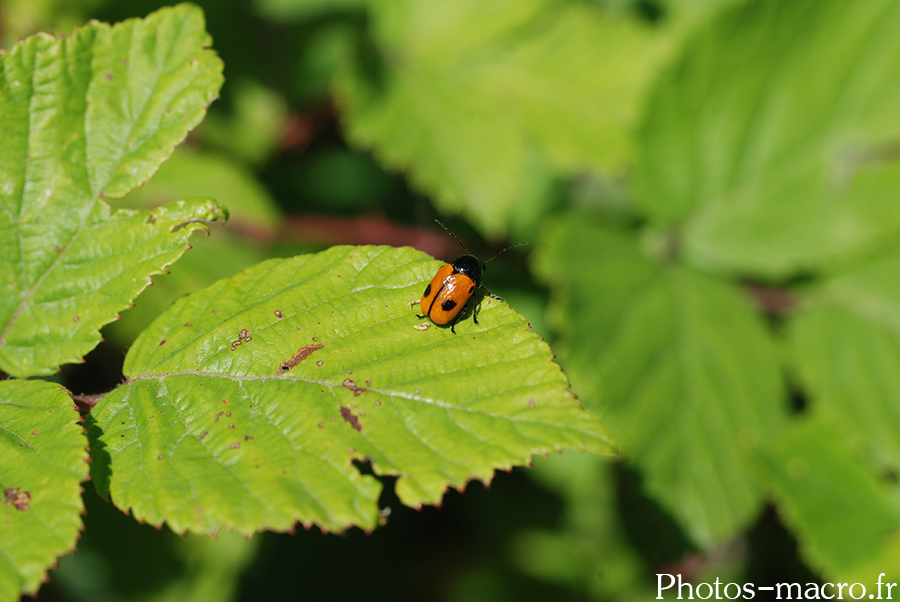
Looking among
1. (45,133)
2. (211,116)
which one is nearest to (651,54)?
(211,116)

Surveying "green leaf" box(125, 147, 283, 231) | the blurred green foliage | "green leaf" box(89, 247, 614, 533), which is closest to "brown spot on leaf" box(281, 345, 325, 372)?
"green leaf" box(89, 247, 614, 533)

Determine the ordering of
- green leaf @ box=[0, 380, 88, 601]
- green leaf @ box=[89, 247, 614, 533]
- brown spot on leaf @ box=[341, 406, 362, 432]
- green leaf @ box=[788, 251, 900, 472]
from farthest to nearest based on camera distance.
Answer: green leaf @ box=[788, 251, 900, 472] < brown spot on leaf @ box=[341, 406, 362, 432] < green leaf @ box=[89, 247, 614, 533] < green leaf @ box=[0, 380, 88, 601]

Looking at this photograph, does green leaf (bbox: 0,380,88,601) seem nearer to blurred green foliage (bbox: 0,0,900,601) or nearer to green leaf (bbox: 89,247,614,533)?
green leaf (bbox: 89,247,614,533)

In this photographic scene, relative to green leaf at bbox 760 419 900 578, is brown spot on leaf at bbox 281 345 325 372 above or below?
above

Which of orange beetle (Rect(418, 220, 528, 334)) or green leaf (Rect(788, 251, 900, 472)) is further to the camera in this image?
green leaf (Rect(788, 251, 900, 472))

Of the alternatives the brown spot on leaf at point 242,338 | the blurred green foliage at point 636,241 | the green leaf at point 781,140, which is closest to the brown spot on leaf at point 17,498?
the brown spot on leaf at point 242,338

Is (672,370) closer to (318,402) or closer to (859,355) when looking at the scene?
(859,355)

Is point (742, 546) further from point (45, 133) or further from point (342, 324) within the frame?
point (45, 133)

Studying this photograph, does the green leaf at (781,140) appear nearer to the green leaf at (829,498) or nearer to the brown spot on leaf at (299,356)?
the green leaf at (829,498)
